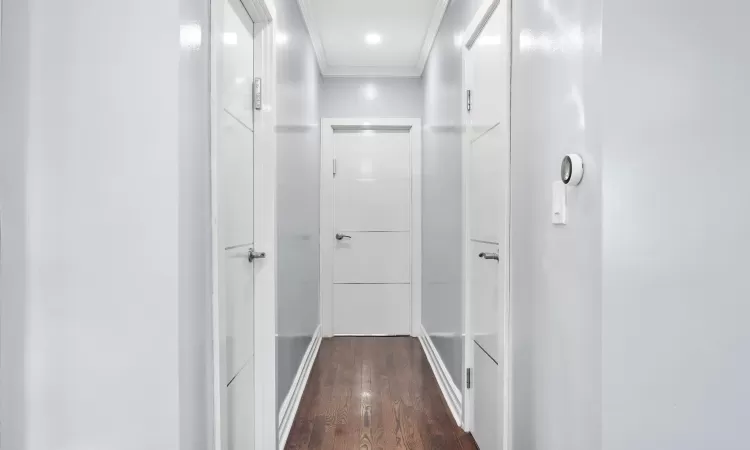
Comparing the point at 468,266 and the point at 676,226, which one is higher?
the point at 676,226

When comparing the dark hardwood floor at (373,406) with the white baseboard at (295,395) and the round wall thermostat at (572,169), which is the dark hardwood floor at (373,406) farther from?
the round wall thermostat at (572,169)

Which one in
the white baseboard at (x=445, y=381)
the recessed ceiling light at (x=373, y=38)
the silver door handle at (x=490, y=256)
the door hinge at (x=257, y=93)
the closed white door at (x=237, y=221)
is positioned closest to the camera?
the closed white door at (x=237, y=221)

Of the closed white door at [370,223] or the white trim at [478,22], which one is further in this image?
the closed white door at [370,223]

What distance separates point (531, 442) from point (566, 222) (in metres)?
0.76

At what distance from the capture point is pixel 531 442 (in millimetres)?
1604

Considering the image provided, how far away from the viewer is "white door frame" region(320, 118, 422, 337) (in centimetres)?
450

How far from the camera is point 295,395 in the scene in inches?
112

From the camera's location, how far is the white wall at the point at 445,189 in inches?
108

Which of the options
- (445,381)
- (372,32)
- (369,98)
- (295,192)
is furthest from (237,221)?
(369,98)

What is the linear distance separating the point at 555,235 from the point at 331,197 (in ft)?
10.7

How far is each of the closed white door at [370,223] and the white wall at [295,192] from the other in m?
0.52

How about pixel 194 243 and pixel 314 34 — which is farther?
pixel 314 34

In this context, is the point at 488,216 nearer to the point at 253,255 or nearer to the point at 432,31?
the point at 253,255

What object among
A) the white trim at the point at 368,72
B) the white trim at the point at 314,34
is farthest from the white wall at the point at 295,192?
the white trim at the point at 368,72
